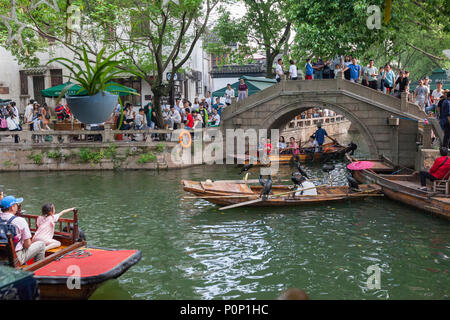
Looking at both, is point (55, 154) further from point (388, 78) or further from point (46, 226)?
point (388, 78)

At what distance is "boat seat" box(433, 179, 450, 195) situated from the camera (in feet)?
38.8

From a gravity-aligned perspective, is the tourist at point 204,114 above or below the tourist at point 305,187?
above

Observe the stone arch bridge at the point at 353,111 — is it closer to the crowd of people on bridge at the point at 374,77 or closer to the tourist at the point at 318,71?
the crowd of people on bridge at the point at 374,77

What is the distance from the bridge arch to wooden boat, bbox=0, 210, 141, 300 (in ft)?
46.3

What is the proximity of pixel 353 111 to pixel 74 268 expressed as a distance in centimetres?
1492

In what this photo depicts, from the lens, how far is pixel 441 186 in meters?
11.9

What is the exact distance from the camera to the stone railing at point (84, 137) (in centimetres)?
1848

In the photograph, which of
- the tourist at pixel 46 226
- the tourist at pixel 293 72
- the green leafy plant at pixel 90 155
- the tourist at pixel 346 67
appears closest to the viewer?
the tourist at pixel 46 226

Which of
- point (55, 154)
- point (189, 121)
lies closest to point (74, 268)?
point (55, 154)

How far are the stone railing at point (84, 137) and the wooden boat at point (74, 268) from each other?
441 inches

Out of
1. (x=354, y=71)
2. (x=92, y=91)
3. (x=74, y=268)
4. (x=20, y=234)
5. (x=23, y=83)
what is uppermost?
(x=23, y=83)

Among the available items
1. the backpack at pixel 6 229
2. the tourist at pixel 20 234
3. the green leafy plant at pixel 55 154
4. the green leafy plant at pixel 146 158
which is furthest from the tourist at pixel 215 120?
the backpack at pixel 6 229

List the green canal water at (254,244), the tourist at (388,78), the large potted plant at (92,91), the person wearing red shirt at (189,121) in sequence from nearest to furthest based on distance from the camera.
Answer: the large potted plant at (92,91) < the green canal water at (254,244) < the tourist at (388,78) < the person wearing red shirt at (189,121)

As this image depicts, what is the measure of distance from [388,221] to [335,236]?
2.02 m
